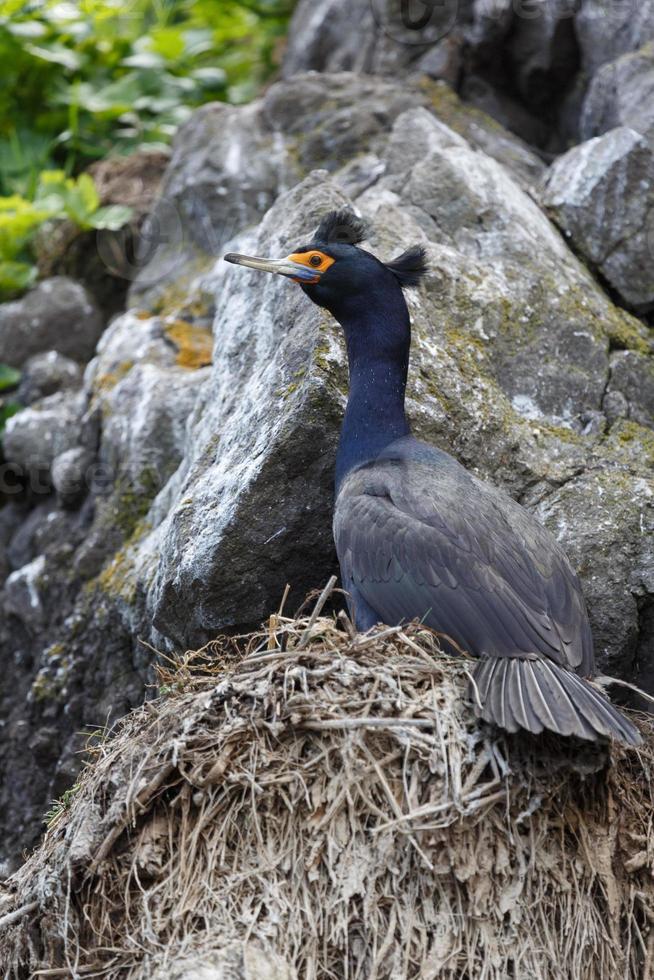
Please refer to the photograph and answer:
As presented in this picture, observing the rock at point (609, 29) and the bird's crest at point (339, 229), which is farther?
the rock at point (609, 29)

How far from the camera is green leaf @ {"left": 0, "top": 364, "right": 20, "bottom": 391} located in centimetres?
928

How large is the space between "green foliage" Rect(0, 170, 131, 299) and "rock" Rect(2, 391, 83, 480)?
4.85 ft

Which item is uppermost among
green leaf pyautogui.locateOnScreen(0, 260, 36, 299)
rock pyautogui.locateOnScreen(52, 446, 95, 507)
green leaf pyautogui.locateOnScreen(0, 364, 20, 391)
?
rock pyautogui.locateOnScreen(52, 446, 95, 507)

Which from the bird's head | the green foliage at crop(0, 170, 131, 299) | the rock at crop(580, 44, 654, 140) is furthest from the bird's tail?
the green foliage at crop(0, 170, 131, 299)

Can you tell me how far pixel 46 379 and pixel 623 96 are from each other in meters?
4.26

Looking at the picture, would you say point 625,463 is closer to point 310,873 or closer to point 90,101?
point 310,873

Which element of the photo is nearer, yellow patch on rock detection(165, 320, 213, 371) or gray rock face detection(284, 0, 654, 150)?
yellow patch on rock detection(165, 320, 213, 371)

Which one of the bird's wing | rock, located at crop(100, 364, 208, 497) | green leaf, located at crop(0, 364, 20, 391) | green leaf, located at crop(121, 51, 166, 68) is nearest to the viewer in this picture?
the bird's wing

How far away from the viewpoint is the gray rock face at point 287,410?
241 inches

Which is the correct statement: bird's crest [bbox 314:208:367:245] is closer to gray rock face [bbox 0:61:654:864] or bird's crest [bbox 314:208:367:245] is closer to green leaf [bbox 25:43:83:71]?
gray rock face [bbox 0:61:654:864]

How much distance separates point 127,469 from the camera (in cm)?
768

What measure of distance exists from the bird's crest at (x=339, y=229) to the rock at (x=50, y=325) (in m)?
3.60

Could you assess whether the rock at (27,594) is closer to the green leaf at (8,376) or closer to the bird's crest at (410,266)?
the green leaf at (8,376)

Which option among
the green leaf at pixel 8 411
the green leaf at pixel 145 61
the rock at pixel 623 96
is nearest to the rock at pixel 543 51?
the rock at pixel 623 96
